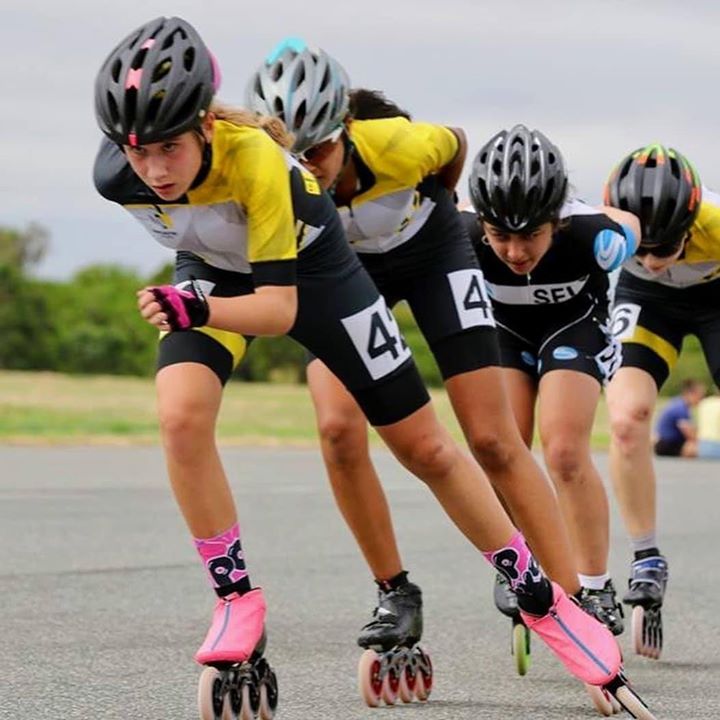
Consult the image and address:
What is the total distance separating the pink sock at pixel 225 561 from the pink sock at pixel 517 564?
0.93m

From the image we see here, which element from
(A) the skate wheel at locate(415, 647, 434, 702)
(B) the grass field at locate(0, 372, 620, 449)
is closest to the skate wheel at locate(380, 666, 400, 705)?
(A) the skate wheel at locate(415, 647, 434, 702)

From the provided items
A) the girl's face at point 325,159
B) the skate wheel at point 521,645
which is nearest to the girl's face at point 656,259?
the skate wheel at point 521,645

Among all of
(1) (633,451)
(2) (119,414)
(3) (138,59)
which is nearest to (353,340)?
(3) (138,59)

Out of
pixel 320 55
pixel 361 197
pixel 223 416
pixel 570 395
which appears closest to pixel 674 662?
pixel 570 395

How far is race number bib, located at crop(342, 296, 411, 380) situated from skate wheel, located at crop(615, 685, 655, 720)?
129cm

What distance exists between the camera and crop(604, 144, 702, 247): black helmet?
→ 24.6ft

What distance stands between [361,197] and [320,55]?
538 mm

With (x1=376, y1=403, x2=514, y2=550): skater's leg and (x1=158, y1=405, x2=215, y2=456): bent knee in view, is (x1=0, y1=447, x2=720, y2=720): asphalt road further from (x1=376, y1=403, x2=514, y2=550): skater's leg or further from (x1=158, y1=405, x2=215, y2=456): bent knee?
(x1=158, y1=405, x2=215, y2=456): bent knee

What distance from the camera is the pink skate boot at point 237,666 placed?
5.10 m

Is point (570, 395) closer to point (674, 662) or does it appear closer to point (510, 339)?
point (510, 339)

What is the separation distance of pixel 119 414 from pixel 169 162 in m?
28.2

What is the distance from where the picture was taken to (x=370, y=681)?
6.09 m

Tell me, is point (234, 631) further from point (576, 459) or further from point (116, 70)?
point (576, 459)

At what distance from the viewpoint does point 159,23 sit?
5.21m
